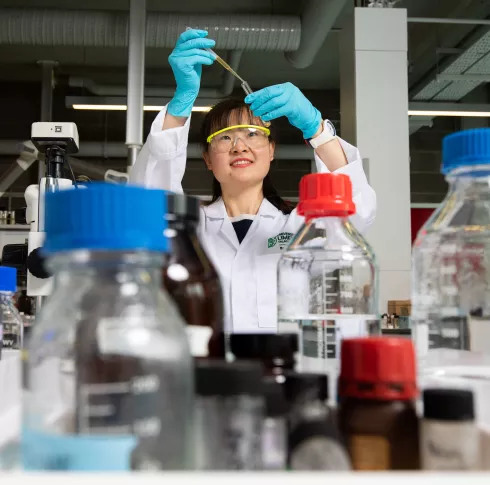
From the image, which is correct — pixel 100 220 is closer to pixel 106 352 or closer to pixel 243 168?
pixel 106 352

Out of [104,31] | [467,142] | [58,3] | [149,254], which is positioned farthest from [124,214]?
[58,3]

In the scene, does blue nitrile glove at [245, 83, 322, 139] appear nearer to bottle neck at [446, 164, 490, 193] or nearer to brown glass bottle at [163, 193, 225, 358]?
bottle neck at [446, 164, 490, 193]

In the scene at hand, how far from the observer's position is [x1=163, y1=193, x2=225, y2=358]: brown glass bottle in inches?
20.2

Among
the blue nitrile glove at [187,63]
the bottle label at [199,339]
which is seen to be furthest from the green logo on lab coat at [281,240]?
the bottle label at [199,339]

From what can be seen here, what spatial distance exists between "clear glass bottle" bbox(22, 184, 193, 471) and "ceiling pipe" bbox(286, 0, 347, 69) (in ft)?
14.9

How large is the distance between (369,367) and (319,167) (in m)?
1.32

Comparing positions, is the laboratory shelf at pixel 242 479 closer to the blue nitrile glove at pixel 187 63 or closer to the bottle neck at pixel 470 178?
the bottle neck at pixel 470 178

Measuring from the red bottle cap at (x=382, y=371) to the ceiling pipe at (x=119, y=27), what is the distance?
4738 millimetres

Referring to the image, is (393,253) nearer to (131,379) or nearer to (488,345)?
(488,345)

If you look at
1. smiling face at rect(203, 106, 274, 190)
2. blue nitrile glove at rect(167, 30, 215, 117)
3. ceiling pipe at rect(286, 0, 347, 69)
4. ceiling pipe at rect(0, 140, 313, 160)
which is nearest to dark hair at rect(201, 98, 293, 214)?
smiling face at rect(203, 106, 274, 190)

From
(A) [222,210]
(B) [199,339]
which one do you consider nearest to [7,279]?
(B) [199,339]

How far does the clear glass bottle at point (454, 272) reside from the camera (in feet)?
2.63

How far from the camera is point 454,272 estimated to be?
0.82 meters

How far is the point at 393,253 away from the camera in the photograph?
3.90m
